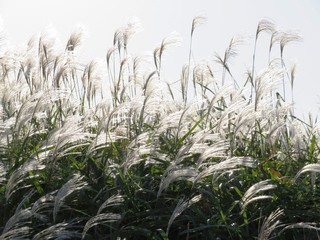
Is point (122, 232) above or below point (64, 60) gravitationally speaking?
below

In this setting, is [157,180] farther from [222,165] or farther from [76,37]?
[76,37]

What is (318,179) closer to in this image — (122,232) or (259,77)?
(259,77)

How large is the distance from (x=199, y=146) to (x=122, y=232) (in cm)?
69

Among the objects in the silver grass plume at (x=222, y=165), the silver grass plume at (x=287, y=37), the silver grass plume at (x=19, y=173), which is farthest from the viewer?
the silver grass plume at (x=287, y=37)

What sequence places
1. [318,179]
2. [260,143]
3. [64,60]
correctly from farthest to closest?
[64,60], [260,143], [318,179]

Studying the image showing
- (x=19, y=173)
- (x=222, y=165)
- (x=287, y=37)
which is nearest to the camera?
(x=222, y=165)

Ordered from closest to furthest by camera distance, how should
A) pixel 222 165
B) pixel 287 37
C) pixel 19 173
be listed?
pixel 222 165, pixel 19 173, pixel 287 37

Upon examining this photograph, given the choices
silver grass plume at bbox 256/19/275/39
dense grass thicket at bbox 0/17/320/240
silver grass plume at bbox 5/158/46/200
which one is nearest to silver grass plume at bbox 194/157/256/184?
dense grass thicket at bbox 0/17/320/240

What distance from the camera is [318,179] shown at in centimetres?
463

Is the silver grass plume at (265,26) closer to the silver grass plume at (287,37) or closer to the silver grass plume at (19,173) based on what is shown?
the silver grass plume at (287,37)

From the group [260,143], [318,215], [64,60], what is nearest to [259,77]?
[260,143]

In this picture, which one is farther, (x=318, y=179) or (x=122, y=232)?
(x=318, y=179)

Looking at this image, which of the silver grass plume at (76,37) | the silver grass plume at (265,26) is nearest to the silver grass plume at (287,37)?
the silver grass plume at (265,26)

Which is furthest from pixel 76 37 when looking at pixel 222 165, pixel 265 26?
pixel 222 165
